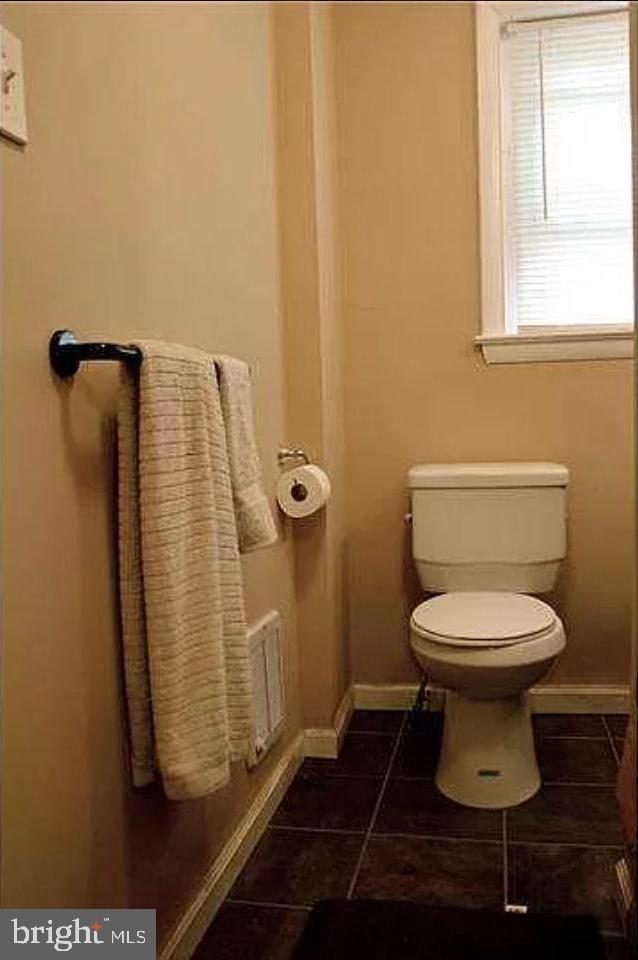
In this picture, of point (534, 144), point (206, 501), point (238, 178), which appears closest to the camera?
point (206, 501)

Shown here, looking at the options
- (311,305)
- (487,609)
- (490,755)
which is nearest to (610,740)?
(490,755)

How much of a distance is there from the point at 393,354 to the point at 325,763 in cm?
128

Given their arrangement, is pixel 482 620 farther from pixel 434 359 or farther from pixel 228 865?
pixel 434 359

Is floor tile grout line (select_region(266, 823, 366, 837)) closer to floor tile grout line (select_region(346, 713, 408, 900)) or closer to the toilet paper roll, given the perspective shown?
floor tile grout line (select_region(346, 713, 408, 900))

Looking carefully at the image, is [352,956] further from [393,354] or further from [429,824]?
[393,354]

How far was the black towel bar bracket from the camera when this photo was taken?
1111 millimetres

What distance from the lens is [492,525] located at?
2.35m

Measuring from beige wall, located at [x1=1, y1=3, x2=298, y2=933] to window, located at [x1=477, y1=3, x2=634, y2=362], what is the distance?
1.12m

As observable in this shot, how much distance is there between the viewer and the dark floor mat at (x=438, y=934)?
1428mm

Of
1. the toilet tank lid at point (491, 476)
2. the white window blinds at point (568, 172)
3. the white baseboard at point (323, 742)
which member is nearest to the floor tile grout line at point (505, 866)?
the white baseboard at point (323, 742)

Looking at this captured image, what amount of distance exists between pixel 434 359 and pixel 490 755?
4.00 feet

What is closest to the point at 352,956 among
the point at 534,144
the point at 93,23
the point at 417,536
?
the point at 417,536

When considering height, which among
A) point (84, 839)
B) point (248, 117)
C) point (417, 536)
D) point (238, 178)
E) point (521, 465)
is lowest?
point (84, 839)

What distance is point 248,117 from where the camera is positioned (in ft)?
6.61
